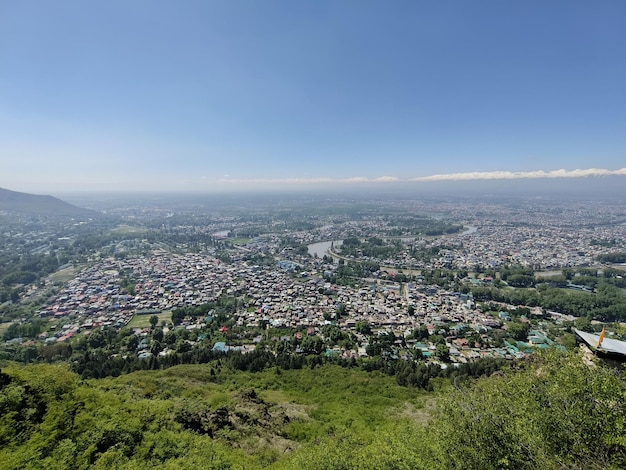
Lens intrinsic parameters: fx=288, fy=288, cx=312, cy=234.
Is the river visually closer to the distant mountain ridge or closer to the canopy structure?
the canopy structure

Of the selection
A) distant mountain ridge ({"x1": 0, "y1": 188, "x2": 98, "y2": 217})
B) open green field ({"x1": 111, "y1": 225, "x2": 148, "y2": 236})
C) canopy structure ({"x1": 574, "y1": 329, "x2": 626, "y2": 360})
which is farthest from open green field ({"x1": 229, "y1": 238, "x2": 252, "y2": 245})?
distant mountain ridge ({"x1": 0, "y1": 188, "x2": 98, "y2": 217})

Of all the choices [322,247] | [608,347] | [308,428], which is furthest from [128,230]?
[608,347]

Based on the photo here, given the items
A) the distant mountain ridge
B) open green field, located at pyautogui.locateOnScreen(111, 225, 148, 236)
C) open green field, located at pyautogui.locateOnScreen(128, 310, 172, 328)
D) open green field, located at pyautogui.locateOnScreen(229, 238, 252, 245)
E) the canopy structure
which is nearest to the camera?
the canopy structure

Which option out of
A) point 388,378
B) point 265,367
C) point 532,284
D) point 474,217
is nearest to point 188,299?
point 265,367

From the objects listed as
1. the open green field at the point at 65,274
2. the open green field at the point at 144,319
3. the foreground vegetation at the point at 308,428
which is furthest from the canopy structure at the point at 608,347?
the open green field at the point at 65,274

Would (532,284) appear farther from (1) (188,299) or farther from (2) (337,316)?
(1) (188,299)

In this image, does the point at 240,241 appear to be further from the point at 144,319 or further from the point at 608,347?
the point at 608,347
